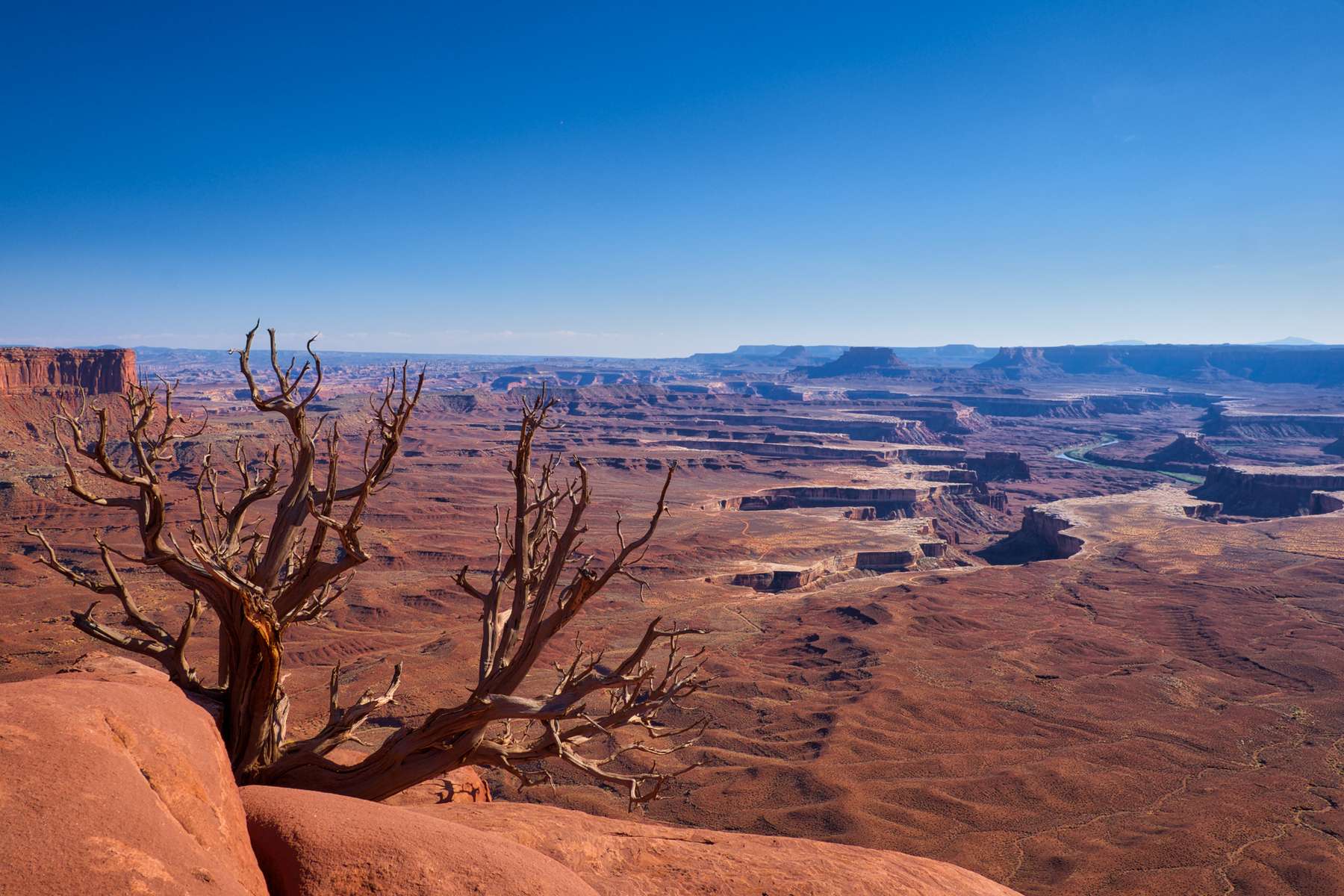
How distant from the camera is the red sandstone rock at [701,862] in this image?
7.68 m

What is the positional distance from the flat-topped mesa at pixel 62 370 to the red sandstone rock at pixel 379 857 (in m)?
100

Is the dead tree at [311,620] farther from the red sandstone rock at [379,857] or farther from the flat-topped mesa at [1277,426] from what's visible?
the flat-topped mesa at [1277,426]

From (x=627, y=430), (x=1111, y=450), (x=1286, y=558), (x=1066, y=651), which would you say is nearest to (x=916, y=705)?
(x=1066, y=651)

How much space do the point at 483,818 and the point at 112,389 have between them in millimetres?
114152

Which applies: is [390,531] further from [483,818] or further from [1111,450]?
[1111,450]

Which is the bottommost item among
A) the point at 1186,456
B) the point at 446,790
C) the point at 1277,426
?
the point at 1186,456

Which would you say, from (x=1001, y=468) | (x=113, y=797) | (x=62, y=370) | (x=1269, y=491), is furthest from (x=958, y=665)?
(x=62, y=370)

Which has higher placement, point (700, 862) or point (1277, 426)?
point (700, 862)

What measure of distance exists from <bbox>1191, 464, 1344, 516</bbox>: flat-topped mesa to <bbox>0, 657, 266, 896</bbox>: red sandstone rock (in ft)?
340

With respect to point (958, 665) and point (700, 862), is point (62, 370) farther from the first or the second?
point (700, 862)

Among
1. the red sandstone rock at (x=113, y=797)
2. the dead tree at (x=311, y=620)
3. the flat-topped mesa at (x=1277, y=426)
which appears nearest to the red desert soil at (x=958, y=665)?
the dead tree at (x=311, y=620)

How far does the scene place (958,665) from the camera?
37125 mm

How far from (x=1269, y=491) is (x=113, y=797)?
11052cm

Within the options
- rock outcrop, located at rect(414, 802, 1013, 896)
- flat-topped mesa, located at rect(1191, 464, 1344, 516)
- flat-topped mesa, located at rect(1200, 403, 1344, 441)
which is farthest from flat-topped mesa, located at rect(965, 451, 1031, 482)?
rock outcrop, located at rect(414, 802, 1013, 896)
